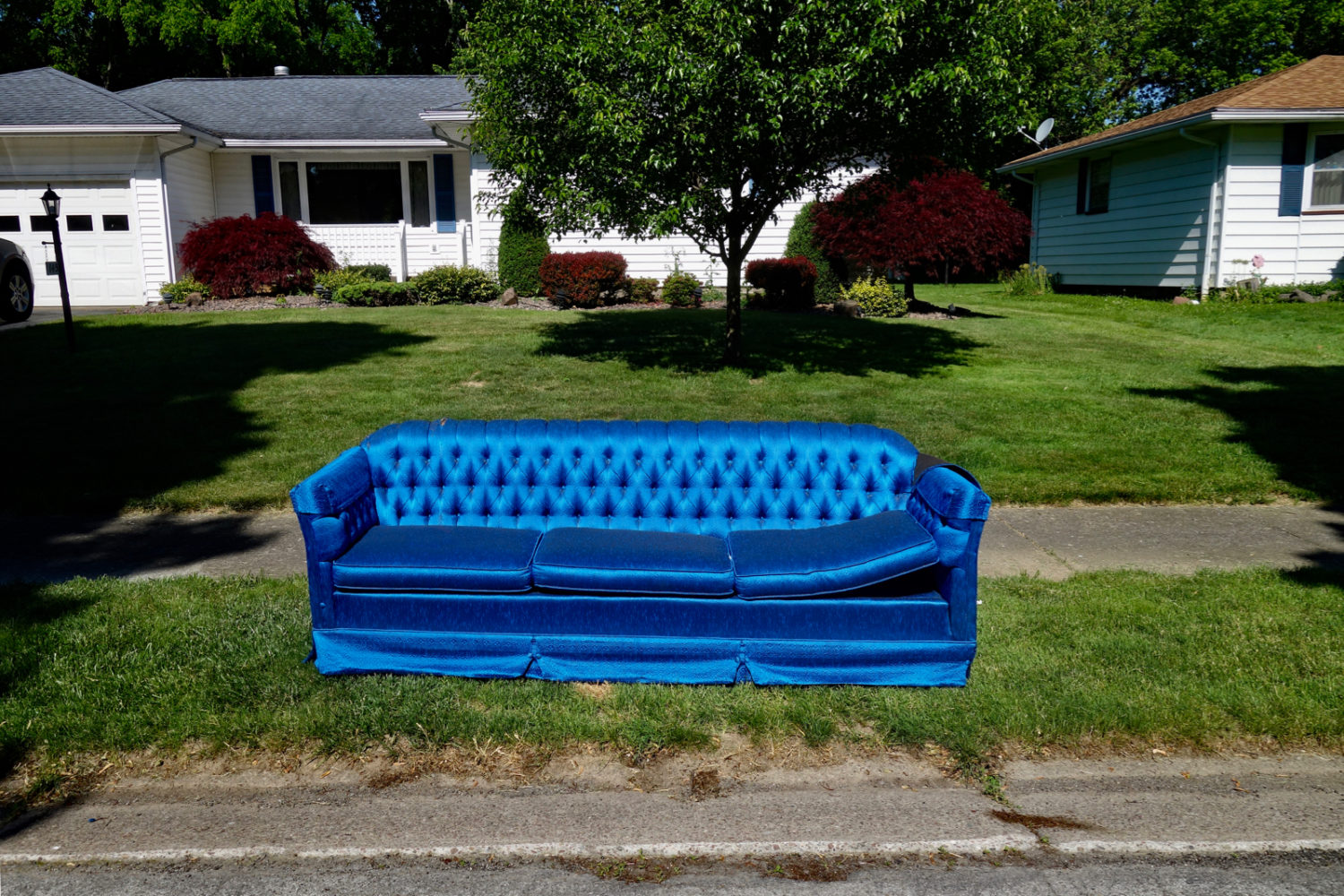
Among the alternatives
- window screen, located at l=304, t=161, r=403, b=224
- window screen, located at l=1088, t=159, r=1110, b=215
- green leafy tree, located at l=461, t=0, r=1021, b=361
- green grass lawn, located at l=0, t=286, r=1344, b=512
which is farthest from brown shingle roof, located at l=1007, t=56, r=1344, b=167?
window screen, located at l=304, t=161, r=403, b=224

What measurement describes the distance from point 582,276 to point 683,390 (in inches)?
306

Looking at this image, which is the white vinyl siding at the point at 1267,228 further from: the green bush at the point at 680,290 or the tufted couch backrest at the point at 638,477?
the tufted couch backrest at the point at 638,477

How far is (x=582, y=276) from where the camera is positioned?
59.3 ft

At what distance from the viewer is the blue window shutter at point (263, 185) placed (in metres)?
22.0

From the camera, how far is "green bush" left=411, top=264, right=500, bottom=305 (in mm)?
18797

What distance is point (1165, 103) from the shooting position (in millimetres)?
36812

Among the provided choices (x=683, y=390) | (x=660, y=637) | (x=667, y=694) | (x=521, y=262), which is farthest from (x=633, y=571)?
(x=521, y=262)

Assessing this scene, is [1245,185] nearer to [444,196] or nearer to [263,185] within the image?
[444,196]

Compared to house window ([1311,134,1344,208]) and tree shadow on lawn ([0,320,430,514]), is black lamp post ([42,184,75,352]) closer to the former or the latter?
tree shadow on lawn ([0,320,430,514])

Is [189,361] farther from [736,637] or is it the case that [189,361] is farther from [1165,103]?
[1165,103]

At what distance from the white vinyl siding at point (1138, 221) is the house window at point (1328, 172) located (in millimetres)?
1818

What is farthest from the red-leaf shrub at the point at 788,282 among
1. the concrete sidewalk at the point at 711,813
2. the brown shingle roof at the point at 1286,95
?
the concrete sidewalk at the point at 711,813

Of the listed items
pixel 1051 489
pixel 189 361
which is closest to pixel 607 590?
pixel 1051 489

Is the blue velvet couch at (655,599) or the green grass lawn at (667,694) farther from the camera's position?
the blue velvet couch at (655,599)
